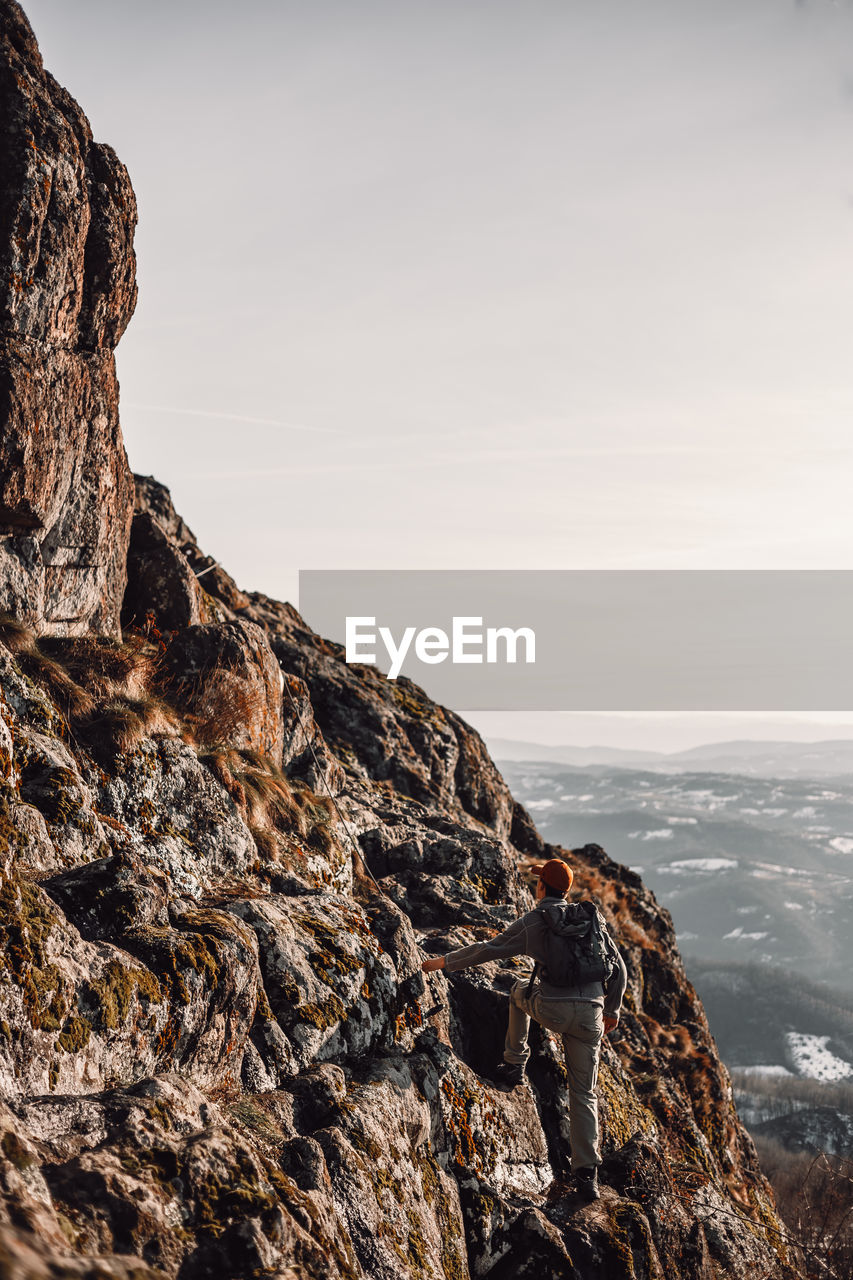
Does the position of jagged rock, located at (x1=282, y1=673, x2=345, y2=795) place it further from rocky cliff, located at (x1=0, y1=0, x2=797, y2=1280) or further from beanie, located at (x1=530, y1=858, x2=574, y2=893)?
beanie, located at (x1=530, y1=858, x2=574, y2=893)

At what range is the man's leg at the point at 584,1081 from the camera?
12.0 m

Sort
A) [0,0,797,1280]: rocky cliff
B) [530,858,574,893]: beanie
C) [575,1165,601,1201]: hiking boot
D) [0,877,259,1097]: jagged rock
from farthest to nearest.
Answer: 1. [530,858,574,893]: beanie
2. [575,1165,601,1201]: hiking boot
3. [0,877,259,1097]: jagged rock
4. [0,0,797,1280]: rocky cliff

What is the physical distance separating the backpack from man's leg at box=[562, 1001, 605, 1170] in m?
0.38

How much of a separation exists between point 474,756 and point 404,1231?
25053mm

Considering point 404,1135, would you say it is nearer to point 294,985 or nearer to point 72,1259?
point 294,985

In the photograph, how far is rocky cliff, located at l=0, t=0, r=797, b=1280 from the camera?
7598mm

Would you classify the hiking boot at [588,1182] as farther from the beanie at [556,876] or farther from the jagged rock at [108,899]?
the jagged rock at [108,899]

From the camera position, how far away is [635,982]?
96.9ft

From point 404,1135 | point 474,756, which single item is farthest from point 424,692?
point 404,1135

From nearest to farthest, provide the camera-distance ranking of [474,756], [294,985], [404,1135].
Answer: [404,1135] → [294,985] → [474,756]

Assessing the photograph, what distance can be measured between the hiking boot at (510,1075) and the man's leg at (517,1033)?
52 mm

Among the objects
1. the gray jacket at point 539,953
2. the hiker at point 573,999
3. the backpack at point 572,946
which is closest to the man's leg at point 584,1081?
the hiker at point 573,999

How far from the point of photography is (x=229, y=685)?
19.1 m

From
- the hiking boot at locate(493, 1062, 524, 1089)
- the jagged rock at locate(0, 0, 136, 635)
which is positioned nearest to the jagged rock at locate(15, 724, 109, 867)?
the jagged rock at locate(0, 0, 136, 635)
